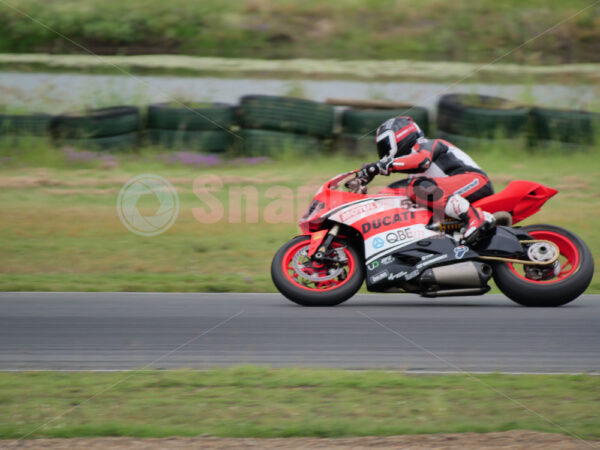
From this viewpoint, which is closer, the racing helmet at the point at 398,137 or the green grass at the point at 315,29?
the racing helmet at the point at 398,137

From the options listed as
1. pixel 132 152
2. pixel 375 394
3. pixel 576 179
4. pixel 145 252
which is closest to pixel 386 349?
pixel 375 394

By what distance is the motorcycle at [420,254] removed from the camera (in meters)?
7.27

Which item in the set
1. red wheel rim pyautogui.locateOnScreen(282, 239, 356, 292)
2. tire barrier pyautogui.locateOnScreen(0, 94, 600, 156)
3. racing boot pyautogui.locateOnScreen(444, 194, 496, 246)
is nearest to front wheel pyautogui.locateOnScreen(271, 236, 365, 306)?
red wheel rim pyautogui.locateOnScreen(282, 239, 356, 292)

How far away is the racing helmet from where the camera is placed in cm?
763

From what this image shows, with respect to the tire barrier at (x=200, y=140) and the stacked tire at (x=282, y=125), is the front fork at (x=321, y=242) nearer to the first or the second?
the stacked tire at (x=282, y=125)

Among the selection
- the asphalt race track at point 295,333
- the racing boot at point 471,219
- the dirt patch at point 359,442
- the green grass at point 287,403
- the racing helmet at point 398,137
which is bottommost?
the dirt patch at point 359,442

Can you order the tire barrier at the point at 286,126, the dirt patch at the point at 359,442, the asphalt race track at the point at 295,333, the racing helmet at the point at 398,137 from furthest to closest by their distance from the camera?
the tire barrier at the point at 286,126 < the racing helmet at the point at 398,137 < the asphalt race track at the point at 295,333 < the dirt patch at the point at 359,442

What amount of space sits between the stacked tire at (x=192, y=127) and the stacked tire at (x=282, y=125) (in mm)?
315

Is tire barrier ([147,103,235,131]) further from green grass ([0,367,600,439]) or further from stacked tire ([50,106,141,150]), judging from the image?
green grass ([0,367,600,439])

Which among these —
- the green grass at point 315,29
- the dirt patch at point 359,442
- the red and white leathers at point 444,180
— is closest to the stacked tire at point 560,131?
the green grass at point 315,29

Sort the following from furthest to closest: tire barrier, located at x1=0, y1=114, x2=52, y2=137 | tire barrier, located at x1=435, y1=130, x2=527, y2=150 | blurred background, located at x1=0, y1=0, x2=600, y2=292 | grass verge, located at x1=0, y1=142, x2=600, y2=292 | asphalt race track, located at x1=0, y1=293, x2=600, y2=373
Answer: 1. tire barrier, located at x1=0, y1=114, x2=52, y2=137
2. tire barrier, located at x1=435, y1=130, x2=527, y2=150
3. blurred background, located at x1=0, y1=0, x2=600, y2=292
4. grass verge, located at x1=0, y1=142, x2=600, y2=292
5. asphalt race track, located at x1=0, y1=293, x2=600, y2=373

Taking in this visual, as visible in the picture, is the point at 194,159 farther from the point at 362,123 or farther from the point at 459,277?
the point at 459,277

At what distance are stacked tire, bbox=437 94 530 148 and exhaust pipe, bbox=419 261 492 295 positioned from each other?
8.32 metres

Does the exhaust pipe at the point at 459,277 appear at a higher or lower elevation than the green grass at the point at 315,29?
lower
